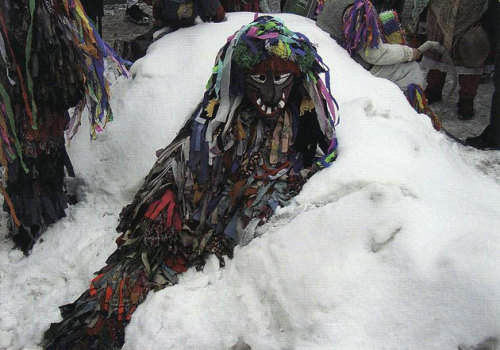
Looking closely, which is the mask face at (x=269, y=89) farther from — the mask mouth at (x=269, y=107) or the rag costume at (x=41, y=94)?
the rag costume at (x=41, y=94)

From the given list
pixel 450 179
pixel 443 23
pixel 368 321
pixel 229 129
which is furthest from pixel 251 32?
pixel 443 23

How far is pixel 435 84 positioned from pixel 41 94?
3453mm

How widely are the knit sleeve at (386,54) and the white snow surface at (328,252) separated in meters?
0.28

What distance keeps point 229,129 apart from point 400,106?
104cm

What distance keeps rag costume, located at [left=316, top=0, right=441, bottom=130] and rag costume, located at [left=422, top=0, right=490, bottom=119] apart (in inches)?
32.2

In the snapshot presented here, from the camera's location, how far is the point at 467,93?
4160 mm

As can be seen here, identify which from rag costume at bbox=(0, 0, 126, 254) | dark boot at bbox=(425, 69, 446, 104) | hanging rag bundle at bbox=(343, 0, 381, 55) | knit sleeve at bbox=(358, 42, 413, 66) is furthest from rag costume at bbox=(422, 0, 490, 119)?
rag costume at bbox=(0, 0, 126, 254)

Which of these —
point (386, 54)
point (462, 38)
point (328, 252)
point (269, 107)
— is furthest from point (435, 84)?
point (328, 252)

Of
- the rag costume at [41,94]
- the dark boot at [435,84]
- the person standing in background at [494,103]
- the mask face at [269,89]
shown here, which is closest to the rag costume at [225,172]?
the mask face at [269,89]

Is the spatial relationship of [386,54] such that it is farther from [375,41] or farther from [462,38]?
[462,38]

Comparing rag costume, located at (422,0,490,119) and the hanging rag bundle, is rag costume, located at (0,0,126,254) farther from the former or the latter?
rag costume, located at (422,0,490,119)

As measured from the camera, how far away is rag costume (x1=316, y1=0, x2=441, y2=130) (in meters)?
2.99

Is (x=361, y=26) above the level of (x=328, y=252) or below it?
above

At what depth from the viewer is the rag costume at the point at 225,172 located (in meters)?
2.00
